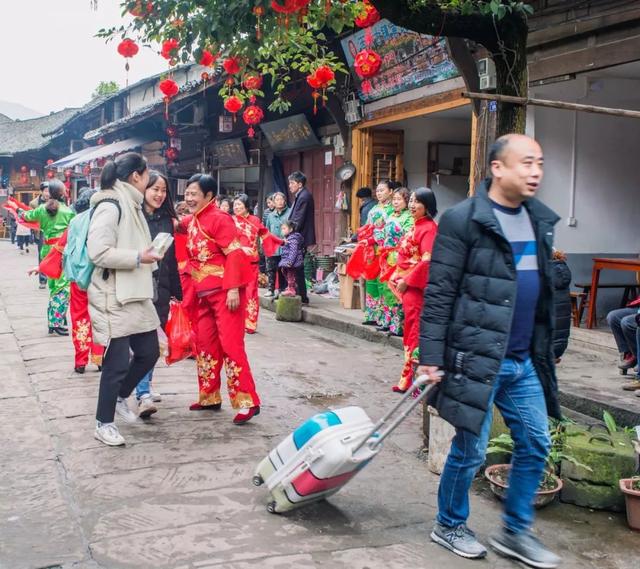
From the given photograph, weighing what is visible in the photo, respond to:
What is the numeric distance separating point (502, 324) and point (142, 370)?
2.80 m

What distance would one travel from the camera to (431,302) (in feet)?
10.9

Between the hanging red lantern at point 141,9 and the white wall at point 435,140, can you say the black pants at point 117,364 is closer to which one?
the hanging red lantern at point 141,9

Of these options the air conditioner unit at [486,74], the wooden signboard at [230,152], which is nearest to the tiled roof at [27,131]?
the wooden signboard at [230,152]

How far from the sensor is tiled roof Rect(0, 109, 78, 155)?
42188 millimetres

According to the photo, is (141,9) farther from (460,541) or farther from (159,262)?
(460,541)

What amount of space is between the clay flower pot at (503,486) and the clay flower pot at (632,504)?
357mm

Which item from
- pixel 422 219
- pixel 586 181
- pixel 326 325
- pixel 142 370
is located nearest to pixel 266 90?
pixel 326 325

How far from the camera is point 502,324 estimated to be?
127 inches

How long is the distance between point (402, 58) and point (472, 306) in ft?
27.8

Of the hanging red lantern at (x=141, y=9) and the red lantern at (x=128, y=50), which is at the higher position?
the red lantern at (x=128, y=50)

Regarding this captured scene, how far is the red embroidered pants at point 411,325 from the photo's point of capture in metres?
6.10

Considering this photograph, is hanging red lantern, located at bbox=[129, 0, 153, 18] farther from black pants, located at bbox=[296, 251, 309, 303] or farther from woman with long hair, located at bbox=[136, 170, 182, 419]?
black pants, located at bbox=[296, 251, 309, 303]

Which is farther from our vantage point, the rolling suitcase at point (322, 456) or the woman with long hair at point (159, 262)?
the woman with long hair at point (159, 262)

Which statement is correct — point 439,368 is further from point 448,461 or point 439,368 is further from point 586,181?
point 586,181
